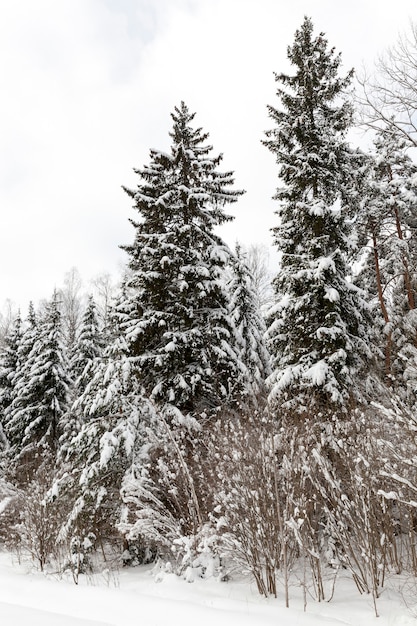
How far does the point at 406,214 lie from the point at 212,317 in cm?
825

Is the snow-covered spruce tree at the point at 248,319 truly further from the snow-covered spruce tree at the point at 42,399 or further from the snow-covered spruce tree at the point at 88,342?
the snow-covered spruce tree at the point at 42,399

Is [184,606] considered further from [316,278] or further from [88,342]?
[88,342]

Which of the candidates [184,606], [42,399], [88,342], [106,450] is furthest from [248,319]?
[184,606]

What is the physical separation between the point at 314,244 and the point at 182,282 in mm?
3799

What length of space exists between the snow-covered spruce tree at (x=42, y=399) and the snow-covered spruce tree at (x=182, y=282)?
35.2 feet

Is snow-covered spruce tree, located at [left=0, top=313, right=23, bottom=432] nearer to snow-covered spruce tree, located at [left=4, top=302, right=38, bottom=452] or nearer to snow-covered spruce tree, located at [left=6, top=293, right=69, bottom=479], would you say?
snow-covered spruce tree, located at [left=4, top=302, right=38, bottom=452]

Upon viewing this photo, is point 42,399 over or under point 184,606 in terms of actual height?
over

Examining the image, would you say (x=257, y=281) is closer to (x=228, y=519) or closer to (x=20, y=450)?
(x=20, y=450)

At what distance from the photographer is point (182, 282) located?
11945mm

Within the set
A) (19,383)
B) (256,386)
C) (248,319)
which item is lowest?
(256,386)

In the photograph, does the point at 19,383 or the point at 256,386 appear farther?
the point at 19,383

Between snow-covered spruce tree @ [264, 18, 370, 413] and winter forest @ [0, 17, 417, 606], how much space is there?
0.17 ft

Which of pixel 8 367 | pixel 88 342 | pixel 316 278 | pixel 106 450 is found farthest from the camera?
pixel 8 367

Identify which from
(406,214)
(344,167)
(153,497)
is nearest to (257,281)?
(406,214)
